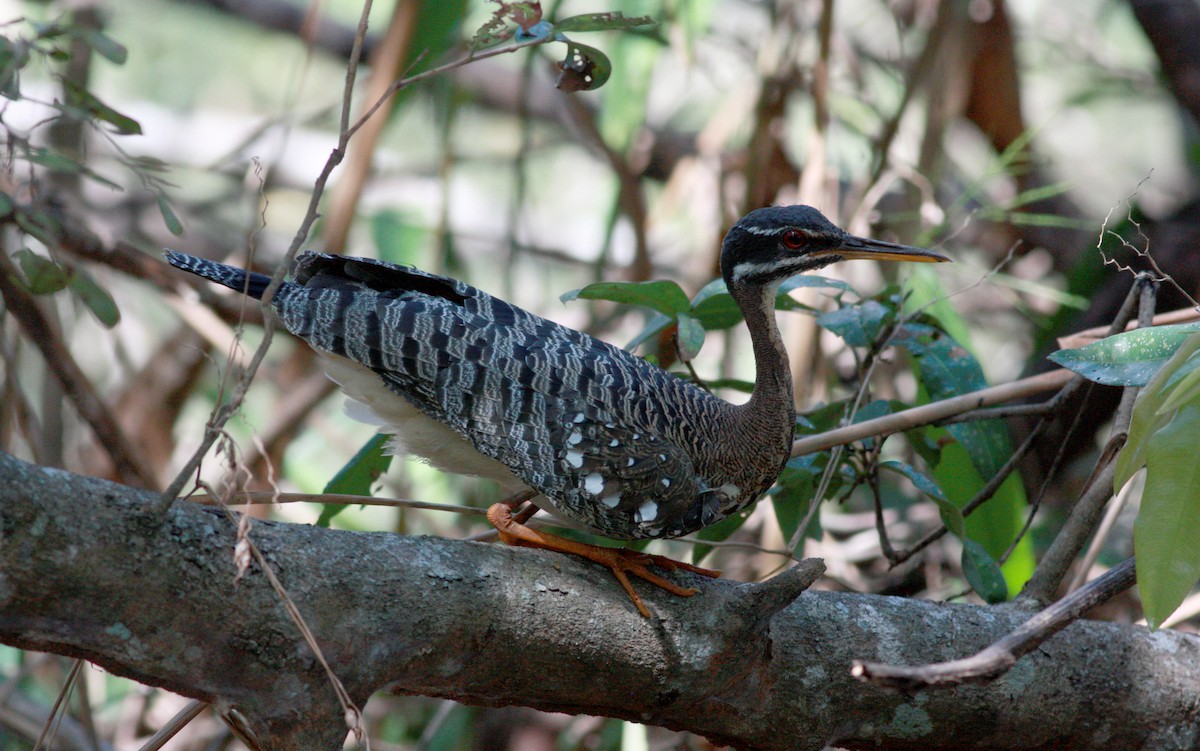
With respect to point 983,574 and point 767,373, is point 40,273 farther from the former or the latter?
point 983,574

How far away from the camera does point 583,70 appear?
2.18 meters

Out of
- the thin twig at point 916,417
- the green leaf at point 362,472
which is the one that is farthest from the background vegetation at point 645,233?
the green leaf at point 362,472

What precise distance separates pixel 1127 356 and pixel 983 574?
0.84 m

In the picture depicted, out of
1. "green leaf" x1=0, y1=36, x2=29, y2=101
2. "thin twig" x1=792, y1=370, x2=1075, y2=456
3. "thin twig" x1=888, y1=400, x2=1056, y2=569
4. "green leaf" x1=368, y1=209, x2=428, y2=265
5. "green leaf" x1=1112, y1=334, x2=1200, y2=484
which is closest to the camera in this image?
"green leaf" x1=1112, y1=334, x2=1200, y2=484

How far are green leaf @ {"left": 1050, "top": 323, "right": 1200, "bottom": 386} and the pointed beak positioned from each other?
0.59m

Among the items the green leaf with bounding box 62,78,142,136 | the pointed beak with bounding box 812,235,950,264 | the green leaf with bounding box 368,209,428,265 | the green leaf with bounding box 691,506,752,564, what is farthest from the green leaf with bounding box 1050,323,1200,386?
the green leaf with bounding box 368,209,428,265

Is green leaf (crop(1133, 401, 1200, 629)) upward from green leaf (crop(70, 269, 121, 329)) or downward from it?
downward

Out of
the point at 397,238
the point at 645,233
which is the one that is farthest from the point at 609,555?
the point at 397,238

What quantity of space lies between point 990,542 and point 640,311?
232cm

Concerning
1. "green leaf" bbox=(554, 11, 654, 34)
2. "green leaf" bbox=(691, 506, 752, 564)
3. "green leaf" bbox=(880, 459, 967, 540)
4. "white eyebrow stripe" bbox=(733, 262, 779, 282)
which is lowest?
"green leaf" bbox=(880, 459, 967, 540)

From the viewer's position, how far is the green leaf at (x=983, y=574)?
8.83 ft

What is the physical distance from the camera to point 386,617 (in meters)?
1.83

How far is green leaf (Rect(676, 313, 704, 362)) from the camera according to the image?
2.62 m

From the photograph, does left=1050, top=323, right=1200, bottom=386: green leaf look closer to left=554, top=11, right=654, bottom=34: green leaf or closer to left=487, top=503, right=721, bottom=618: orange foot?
left=487, top=503, right=721, bottom=618: orange foot
